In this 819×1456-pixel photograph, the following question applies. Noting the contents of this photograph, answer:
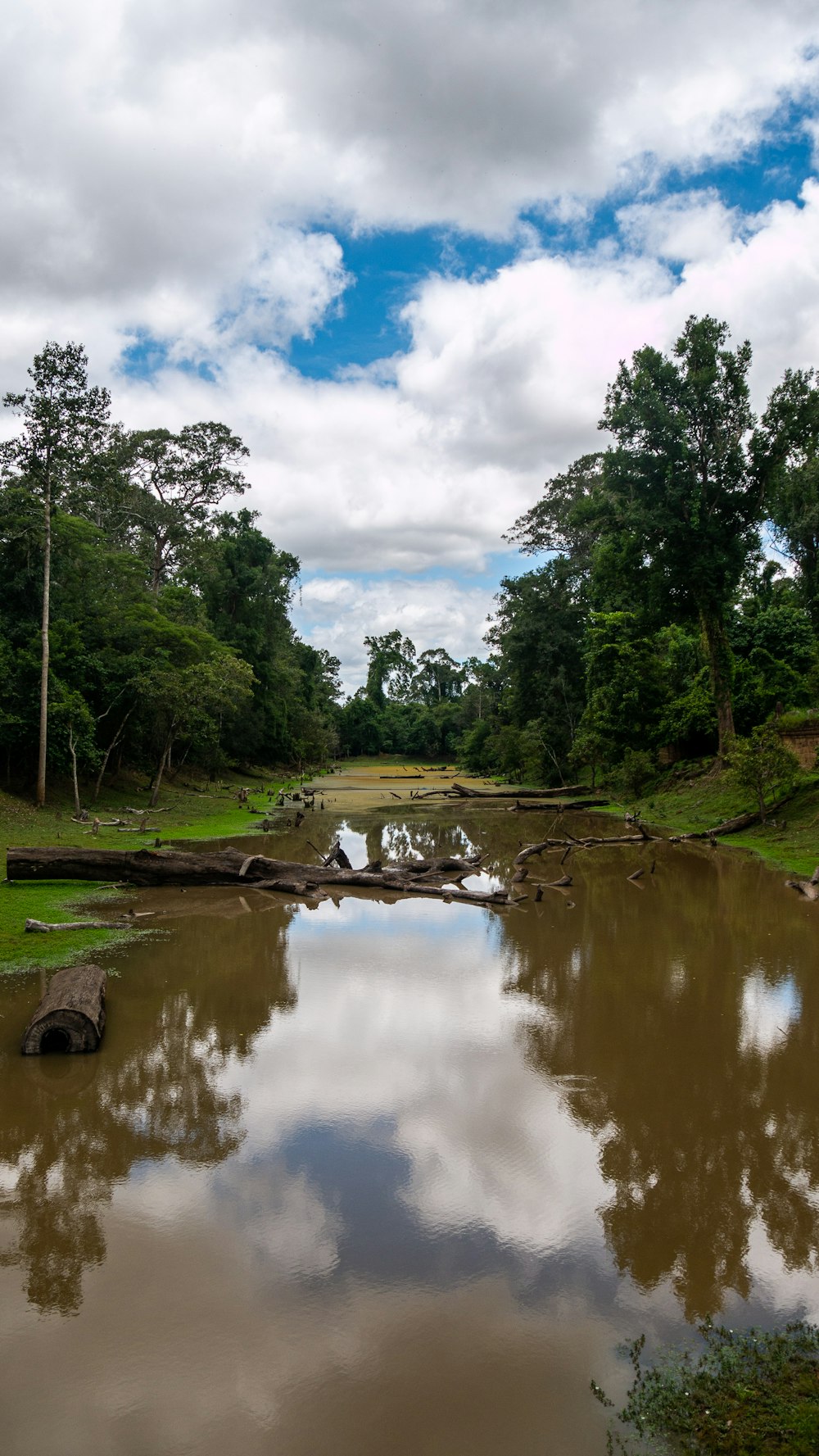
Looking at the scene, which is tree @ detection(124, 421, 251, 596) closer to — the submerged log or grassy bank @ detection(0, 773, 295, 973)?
grassy bank @ detection(0, 773, 295, 973)

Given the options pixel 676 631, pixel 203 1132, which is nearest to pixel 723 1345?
pixel 203 1132

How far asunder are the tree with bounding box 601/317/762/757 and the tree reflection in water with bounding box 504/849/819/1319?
15.8 meters

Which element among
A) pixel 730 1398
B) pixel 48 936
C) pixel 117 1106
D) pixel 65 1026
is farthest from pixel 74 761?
pixel 730 1398

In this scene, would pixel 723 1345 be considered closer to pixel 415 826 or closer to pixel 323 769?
pixel 415 826

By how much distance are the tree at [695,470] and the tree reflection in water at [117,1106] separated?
21541 millimetres

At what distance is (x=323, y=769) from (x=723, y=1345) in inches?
2638

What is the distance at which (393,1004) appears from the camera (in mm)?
9109

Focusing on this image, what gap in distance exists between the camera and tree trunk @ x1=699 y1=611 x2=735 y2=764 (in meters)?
27.3

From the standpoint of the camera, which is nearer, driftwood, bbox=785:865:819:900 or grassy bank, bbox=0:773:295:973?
grassy bank, bbox=0:773:295:973

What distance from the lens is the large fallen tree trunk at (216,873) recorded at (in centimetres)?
1477

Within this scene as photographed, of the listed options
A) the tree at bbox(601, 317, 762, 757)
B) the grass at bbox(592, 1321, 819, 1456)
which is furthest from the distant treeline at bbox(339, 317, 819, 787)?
the grass at bbox(592, 1321, 819, 1456)

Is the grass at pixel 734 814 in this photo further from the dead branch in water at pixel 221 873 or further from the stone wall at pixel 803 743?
the dead branch in water at pixel 221 873

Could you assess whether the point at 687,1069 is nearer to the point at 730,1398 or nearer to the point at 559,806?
the point at 730,1398

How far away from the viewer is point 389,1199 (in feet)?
17.0
